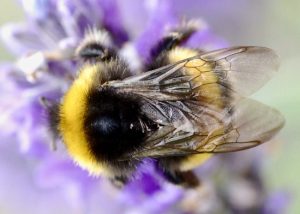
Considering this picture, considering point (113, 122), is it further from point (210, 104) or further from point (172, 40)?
point (172, 40)

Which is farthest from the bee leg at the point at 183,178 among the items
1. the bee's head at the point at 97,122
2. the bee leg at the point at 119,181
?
the bee's head at the point at 97,122

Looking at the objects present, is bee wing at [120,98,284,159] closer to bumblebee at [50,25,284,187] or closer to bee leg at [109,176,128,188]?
bumblebee at [50,25,284,187]

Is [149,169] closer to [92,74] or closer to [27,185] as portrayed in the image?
[92,74]

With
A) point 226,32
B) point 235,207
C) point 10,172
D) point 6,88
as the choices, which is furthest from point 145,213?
point 226,32

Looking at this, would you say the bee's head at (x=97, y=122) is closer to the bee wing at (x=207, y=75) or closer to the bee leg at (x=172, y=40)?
the bee wing at (x=207, y=75)

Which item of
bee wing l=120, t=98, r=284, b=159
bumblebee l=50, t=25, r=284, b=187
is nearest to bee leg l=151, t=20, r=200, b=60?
bumblebee l=50, t=25, r=284, b=187
